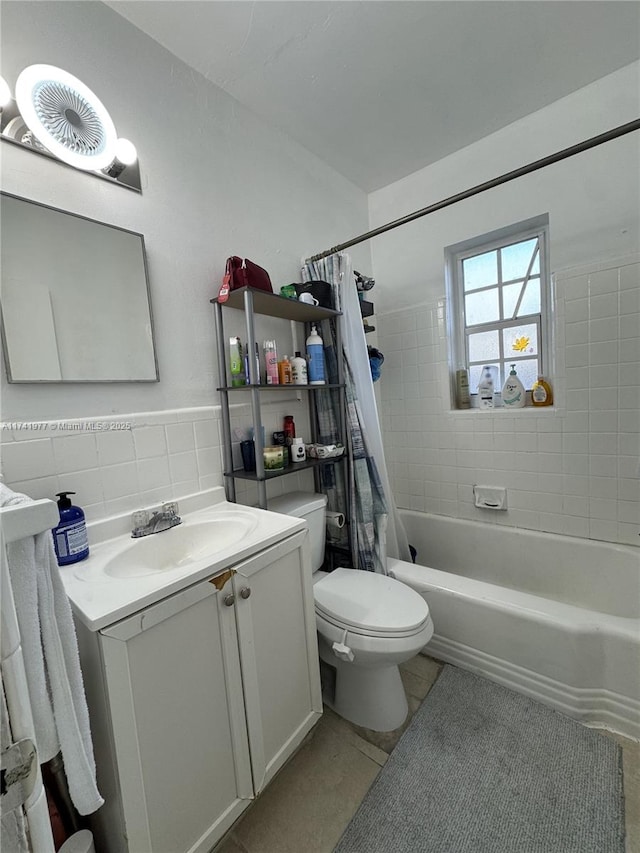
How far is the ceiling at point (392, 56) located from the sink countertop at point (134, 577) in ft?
5.59

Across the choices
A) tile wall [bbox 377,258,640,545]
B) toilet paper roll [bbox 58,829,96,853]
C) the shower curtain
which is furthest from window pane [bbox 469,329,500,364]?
toilet paper roll [bbox 58,829,96,853]

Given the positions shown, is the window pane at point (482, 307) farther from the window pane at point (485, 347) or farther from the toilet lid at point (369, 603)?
the toilet lid at point (369, 603)

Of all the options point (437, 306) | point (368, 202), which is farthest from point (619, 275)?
point (368, 202)

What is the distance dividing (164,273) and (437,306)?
148 cm

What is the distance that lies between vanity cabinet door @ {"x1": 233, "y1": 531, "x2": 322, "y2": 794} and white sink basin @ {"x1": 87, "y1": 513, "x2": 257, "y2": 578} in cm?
14

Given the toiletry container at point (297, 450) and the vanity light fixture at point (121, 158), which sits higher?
the vanity light fixture at point (121, 158)

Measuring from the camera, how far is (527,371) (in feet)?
6.37

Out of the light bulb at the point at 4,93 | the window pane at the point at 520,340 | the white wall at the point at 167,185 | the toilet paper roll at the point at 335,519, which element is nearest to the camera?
the light bulb at the point at 4,93

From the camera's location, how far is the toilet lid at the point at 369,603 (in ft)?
3.80

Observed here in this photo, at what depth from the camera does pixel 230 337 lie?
1457 mm

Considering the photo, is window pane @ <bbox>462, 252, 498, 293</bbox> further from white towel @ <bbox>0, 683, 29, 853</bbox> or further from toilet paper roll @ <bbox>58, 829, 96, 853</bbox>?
toilet paper roll @ <bbox>58, 829, 96, 853</bbox>

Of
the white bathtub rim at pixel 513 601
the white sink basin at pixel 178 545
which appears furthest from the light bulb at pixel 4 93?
the white bathtub rim at pixel 513 601

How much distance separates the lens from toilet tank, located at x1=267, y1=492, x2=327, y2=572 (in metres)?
1.44

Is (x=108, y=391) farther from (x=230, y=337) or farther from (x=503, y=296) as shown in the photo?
(x=503, y=296)
